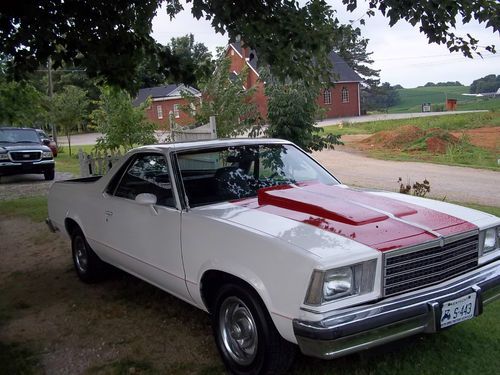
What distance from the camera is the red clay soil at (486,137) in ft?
65.4

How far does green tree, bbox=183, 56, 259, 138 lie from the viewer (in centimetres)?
1155

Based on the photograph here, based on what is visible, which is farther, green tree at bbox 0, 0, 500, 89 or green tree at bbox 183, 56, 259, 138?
green tree at bbox 183, 56, 259, 138

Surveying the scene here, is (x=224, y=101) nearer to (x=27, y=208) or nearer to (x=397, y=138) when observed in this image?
(x=27, y=208)

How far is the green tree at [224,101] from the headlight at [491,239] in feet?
26.2

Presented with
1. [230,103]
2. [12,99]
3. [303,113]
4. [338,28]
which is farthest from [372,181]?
[12,99]

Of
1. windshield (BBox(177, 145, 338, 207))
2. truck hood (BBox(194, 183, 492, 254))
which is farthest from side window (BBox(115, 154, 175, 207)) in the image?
truck hood (BBox(194, 183, 492, 254))

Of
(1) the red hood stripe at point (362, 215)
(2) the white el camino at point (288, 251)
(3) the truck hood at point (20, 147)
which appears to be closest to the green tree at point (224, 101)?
(3) the truck hood at point (20, 147)

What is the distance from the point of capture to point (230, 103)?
1190 cm

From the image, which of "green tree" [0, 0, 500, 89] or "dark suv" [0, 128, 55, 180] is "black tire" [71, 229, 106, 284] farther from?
"dark suv" [0, 128, 55, 180]

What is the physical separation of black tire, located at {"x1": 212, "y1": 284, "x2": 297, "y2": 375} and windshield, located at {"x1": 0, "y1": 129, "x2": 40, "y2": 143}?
15.0m

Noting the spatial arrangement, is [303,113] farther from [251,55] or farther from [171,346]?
[171,346]

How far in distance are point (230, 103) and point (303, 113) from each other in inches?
165

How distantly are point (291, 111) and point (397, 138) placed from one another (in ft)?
51.9

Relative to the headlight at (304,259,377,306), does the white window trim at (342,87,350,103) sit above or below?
above
